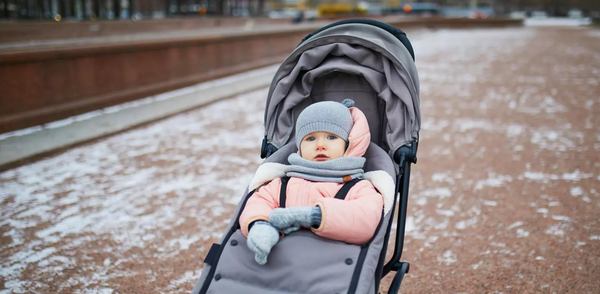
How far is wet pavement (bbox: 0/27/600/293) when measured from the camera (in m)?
3.31

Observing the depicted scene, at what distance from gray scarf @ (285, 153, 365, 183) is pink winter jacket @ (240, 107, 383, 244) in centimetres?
2

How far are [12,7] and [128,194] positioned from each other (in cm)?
1256

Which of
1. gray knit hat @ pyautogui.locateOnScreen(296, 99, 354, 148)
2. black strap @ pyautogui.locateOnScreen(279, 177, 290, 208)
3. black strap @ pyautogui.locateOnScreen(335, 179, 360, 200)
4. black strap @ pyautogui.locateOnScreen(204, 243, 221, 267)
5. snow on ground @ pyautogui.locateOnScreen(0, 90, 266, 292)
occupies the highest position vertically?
gray knit hat @ pyautogui.locateOnScreen(296, 99, 354, 148)

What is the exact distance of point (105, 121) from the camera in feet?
24.1

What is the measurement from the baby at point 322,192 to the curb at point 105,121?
3.95m

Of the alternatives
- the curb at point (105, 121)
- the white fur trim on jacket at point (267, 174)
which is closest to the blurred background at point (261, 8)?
the curb at point (105, 121)

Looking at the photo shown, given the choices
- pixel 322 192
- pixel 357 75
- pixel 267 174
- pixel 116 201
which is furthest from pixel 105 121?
pixel 322 192

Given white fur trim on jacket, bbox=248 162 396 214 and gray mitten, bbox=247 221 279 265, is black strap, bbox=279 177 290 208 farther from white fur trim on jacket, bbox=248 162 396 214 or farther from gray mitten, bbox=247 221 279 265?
gray mitten, bbox=247 221 279 265

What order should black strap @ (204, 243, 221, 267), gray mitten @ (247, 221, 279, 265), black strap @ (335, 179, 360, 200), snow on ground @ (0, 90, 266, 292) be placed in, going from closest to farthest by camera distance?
gray mitten @ (247, 221, 279, 265)
black strap @ (204, 243, 221, 267)
black strap @ (335, 179, 360, 200)
snow on ground @ (0, 90, 266, 292)

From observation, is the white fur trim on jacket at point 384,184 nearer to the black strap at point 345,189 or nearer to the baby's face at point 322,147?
the black strap at point 345,189

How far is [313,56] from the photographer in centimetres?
295

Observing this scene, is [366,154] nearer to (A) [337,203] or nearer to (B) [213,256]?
(A) [337,203]

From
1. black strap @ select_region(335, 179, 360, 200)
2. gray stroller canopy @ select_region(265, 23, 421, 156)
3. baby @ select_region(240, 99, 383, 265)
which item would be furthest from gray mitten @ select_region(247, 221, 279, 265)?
gray stroller canopy @ select_region(265, 23, 421, 156)

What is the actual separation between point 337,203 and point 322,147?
0.36m
